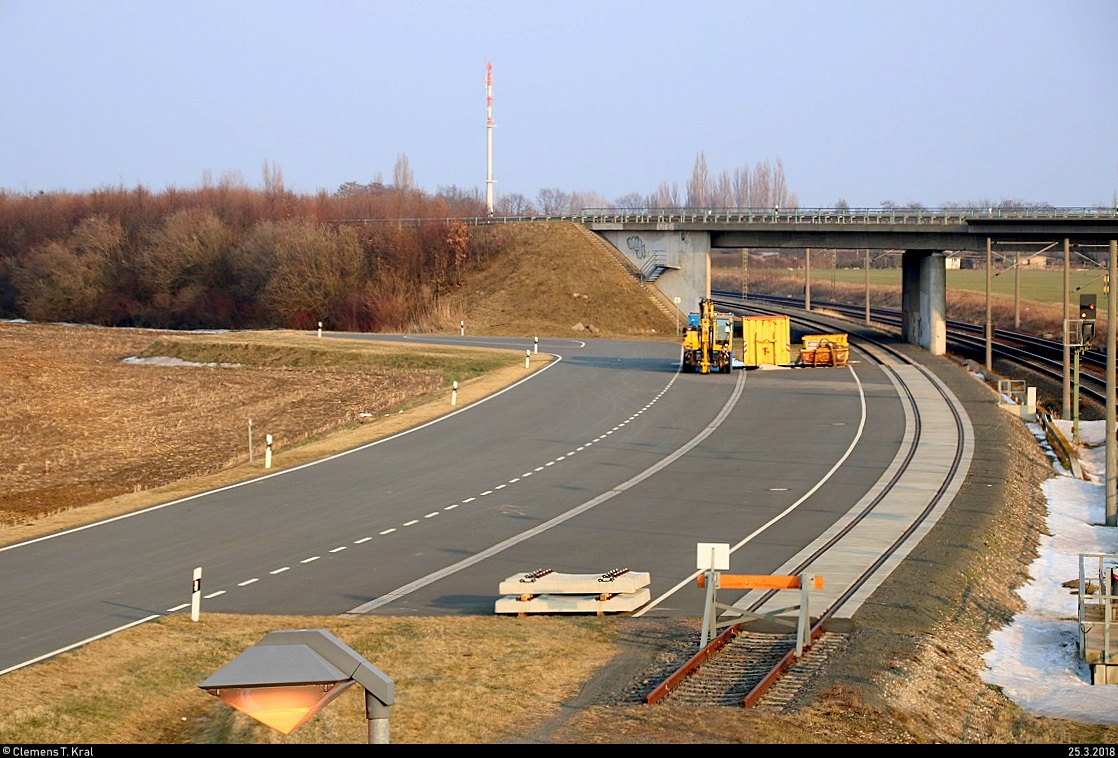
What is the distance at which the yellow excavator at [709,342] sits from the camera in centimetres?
5897

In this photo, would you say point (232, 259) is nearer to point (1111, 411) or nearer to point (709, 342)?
point (709, 342)

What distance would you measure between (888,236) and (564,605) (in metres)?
58.7

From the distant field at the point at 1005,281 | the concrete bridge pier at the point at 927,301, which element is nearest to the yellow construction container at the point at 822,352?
the concrete bridge pier at the point at 927,301

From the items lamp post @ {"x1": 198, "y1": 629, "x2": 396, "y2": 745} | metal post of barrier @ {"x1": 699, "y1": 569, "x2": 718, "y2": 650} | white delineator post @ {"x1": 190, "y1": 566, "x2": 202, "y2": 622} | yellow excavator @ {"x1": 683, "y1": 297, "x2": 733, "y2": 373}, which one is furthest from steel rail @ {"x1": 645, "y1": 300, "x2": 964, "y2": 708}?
yellow excavator @ {"x1": 683, "y1": 297, "x2": 733, "y2": 373}

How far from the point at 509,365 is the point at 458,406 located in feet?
40.9

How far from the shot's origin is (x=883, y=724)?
572 inches

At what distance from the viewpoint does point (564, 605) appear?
21297 millimetres

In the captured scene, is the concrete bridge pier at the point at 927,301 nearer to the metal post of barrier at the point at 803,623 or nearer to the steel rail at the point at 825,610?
the steel rail at the point at 825,610

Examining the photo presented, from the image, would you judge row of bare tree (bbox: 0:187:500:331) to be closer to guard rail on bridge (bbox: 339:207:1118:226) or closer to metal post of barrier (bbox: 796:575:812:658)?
guard rail on bridge (bbox: 339:207:1118:226)

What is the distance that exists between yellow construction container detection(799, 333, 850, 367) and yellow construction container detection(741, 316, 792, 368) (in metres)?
0.97

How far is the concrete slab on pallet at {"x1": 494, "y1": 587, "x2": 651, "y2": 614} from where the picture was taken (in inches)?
835

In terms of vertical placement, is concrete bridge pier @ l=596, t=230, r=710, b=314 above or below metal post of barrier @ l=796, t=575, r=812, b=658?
above

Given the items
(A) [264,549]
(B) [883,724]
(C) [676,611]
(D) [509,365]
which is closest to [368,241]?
(D) [509,365]
